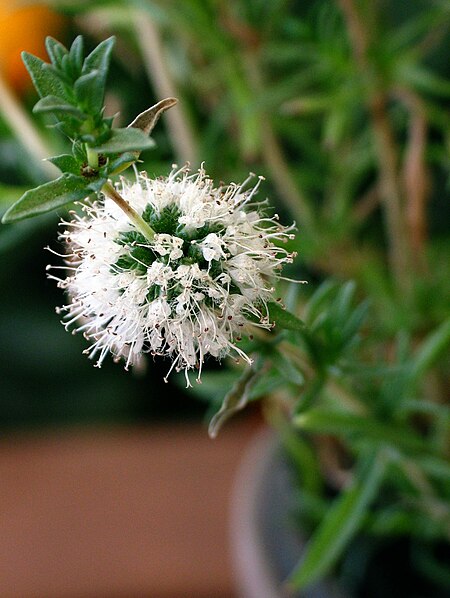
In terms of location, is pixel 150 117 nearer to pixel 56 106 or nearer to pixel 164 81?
pixel 56 106

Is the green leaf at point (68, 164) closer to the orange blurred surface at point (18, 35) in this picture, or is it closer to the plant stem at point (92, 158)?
the plant stem at point (92, 158)

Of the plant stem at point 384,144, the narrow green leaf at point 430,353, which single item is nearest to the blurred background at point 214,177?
the plant stem at point 384,144

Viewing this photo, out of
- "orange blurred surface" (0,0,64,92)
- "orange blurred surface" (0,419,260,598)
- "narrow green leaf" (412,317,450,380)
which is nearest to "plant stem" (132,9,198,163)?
"orange blurred surface" (0,0,64,92)

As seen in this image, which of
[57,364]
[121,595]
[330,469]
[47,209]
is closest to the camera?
[47,209]

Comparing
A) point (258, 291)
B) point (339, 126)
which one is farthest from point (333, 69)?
point (258, 291)

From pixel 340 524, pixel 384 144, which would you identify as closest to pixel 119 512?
pixel 340 524

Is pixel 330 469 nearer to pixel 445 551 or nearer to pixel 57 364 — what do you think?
pixel 445 551
